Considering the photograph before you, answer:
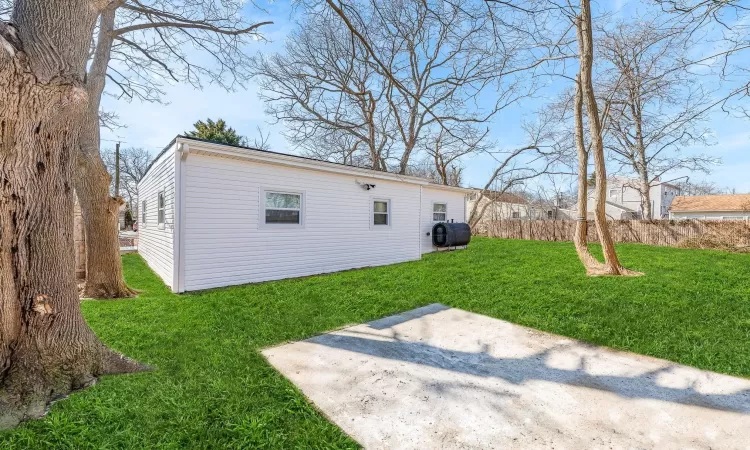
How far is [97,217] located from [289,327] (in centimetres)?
384

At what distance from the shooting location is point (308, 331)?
12.4ft

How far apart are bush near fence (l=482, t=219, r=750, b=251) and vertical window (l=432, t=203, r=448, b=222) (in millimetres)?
6938

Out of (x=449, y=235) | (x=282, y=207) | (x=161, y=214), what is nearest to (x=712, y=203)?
(x=449, y=235)

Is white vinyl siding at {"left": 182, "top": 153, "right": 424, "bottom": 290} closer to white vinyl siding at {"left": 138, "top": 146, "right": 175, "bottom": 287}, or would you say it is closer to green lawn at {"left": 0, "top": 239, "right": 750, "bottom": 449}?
white vinyl siding at {"left": 138, "top": 146, "right": 175, "bottom": 287}

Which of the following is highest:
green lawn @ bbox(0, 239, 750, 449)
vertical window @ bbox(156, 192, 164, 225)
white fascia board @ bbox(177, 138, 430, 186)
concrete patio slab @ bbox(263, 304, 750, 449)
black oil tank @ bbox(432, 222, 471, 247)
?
white fascia board @ bbox(177, 138, 430, 186)

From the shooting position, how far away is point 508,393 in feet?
7.99

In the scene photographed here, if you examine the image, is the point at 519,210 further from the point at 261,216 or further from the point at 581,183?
the point at 261,216

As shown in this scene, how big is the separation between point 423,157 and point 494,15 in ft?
50.1

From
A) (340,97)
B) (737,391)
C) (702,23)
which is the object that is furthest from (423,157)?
(737,391)

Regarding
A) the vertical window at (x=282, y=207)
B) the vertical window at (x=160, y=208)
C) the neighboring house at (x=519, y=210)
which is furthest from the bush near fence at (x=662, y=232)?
the vertical window at (x=160, y=208)

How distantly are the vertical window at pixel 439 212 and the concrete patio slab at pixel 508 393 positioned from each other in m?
8.64

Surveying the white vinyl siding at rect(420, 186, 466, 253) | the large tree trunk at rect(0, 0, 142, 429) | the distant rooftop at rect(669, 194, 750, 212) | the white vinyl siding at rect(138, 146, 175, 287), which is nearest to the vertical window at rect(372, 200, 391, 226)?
the white vinyl siding at rect(420, 186, 466, 253)

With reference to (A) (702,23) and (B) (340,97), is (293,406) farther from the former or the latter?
(B) (340,97)

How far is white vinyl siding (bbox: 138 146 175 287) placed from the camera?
603cm
